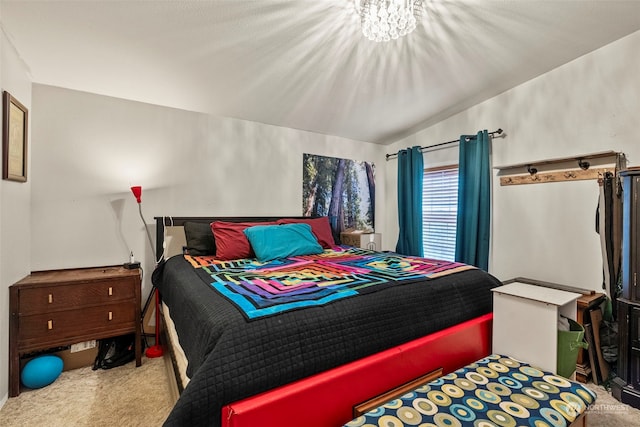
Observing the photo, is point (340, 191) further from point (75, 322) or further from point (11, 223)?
point (11, 223)

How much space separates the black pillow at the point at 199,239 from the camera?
2635 millimetres

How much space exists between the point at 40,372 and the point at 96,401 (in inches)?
18.4

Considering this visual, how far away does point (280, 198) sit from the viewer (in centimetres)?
350

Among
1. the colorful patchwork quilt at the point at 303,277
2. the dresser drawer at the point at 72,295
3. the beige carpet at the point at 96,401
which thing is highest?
the colorful patchwork quilt at the point at 303,277

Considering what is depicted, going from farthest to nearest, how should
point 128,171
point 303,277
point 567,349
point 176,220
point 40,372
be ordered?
point 176,220 → point 128,171 → point 40,372 → point 303,277 → point 567,349

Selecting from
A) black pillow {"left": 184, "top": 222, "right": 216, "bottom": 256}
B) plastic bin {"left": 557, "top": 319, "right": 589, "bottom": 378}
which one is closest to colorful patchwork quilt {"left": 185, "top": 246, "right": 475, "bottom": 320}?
black pillow {"left": 184, "top": 222, "right": 216, "bottom": 256}

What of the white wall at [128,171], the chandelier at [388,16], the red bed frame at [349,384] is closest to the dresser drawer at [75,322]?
the white wall at [128,171]

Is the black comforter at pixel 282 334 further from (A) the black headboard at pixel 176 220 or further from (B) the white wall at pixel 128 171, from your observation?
(B) the white wall at pixel 128 171

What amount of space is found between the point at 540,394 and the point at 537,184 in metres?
2.18

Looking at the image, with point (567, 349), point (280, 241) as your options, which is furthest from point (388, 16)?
point (567, 349)

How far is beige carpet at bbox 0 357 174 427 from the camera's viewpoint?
160 centimetres

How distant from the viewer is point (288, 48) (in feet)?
6.96

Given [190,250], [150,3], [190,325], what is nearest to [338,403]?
[190,325]

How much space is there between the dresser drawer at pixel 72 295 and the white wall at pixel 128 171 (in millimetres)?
495
